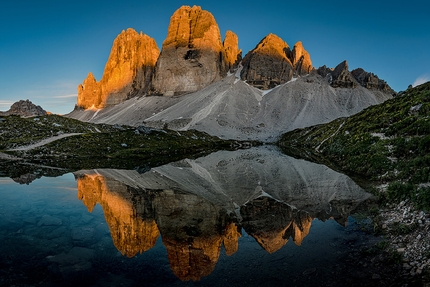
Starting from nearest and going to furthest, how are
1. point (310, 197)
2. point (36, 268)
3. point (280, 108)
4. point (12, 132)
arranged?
point (36, 268)
point (310, 197)
point (12, 132)
point (280, 108)

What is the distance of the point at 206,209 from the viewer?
16.2 metres

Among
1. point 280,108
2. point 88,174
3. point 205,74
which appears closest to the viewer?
point 88,174

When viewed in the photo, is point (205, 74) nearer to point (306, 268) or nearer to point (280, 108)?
point (280, 108)

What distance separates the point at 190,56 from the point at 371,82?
120195 mm

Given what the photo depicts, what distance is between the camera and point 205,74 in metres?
178

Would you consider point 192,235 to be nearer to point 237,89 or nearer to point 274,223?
point 274,223

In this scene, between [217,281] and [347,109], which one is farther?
[347,109]

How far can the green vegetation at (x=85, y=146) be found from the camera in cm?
3781

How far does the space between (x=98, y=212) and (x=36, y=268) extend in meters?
6.19

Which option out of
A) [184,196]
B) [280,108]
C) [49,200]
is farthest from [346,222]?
[280,108]

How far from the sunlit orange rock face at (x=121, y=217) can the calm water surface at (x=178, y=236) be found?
0.19 feet

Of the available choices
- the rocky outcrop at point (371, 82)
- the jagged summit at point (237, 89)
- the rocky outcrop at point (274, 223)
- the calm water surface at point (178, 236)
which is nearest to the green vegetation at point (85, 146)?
the calm water surface at point (178, 236)

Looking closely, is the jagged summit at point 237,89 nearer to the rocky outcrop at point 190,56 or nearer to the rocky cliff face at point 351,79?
the rocky outcrop at point 190,56

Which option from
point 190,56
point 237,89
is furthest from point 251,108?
point 190,56
